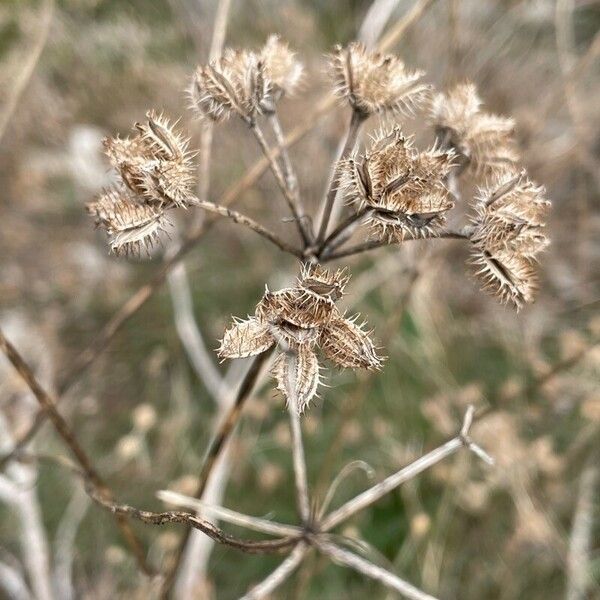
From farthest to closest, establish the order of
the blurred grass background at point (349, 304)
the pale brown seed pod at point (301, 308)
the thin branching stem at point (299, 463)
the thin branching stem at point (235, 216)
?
the blurred grass background at point (349, 304) < the thin branching stem at point (299, 463) < the thin branching stem at point (235, 216) < the pale brown seed pod at point (301, 308)

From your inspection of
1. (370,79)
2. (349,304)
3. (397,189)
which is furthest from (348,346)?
(349,304)

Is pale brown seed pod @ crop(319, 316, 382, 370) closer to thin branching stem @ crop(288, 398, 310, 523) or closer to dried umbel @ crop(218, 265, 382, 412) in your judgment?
dried umbel @ crop(218, 265, 382, 412)

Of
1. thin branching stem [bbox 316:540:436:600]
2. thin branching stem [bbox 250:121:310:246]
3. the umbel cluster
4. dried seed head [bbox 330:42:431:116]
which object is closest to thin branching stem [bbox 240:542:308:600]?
thin branching stem [bbox 316:540:436:600]

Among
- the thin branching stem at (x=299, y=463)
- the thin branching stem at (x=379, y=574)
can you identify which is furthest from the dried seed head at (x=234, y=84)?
the thin branching stem at (x=379, y=574)

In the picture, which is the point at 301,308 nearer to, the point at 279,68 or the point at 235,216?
the point at 235,216

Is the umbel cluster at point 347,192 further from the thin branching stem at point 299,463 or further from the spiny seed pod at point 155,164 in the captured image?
the thin branching stem at point 299,463

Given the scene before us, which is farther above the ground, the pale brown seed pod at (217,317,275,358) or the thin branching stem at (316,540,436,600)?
the pale brown seed pod at (217,317,275,358)
